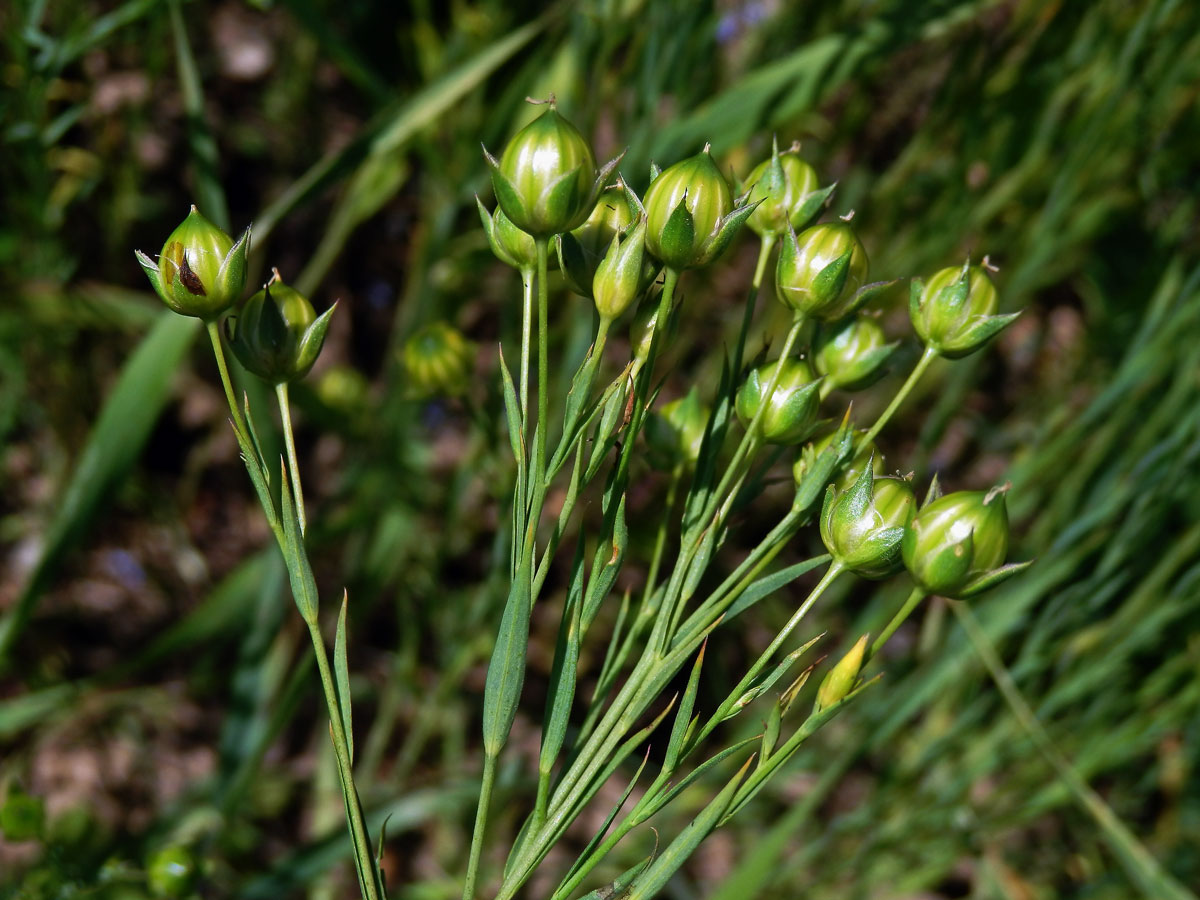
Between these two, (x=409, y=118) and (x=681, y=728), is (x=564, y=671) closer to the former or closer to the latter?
(x=681, y=728)

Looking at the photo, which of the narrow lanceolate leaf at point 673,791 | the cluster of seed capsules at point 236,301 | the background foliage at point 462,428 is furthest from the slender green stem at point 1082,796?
the cluster of seed capsules at point 236,301

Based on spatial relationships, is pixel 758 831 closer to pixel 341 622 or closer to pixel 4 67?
pixel 341 622

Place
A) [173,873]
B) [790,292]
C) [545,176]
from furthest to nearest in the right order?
[173,873], [790,292], [545,176]

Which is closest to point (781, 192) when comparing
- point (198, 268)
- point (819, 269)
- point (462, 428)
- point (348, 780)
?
point (819, 269)

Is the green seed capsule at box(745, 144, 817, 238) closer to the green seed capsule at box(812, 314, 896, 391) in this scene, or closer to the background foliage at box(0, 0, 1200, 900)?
the green seed capsule at box(812, 314, 896, 391)

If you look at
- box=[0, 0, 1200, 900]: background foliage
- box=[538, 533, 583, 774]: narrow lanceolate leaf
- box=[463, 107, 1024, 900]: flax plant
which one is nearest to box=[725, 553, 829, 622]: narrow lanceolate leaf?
box=[463, 107, 1024, 900]: flax plant

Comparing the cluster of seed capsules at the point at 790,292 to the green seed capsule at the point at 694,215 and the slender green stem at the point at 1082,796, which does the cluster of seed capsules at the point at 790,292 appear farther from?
the slender green stem at the point at 1082,796
